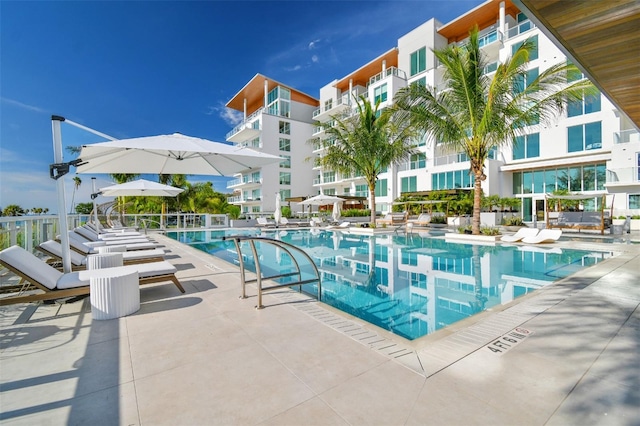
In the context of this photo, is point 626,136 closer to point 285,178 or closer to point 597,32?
point 597,32

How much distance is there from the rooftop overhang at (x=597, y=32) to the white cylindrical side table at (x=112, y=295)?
17.8 ft

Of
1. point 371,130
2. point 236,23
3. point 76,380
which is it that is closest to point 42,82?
point 236,23

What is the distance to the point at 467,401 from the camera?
2.17 metres

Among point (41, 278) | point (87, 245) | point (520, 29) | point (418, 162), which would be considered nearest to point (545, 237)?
point (41, 278)

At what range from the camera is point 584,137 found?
70.2 feet

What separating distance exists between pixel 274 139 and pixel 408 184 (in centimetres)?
2003

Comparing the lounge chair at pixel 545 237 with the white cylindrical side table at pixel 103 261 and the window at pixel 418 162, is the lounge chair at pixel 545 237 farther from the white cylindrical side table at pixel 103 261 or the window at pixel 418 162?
the window at pixel 418 162

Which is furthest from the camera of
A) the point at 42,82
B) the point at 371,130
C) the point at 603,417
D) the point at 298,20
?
the point at 42,82

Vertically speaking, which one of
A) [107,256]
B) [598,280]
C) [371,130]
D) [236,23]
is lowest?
[598,280]

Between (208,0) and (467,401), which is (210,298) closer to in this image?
(467,401)

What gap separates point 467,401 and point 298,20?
94.8 feet

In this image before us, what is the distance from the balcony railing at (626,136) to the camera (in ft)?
62.1

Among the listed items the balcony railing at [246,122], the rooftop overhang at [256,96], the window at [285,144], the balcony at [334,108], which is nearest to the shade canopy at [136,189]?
the balcony at [334,108]

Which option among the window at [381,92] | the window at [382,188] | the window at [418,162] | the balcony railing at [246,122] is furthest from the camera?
the balcony railing at [246,122]
